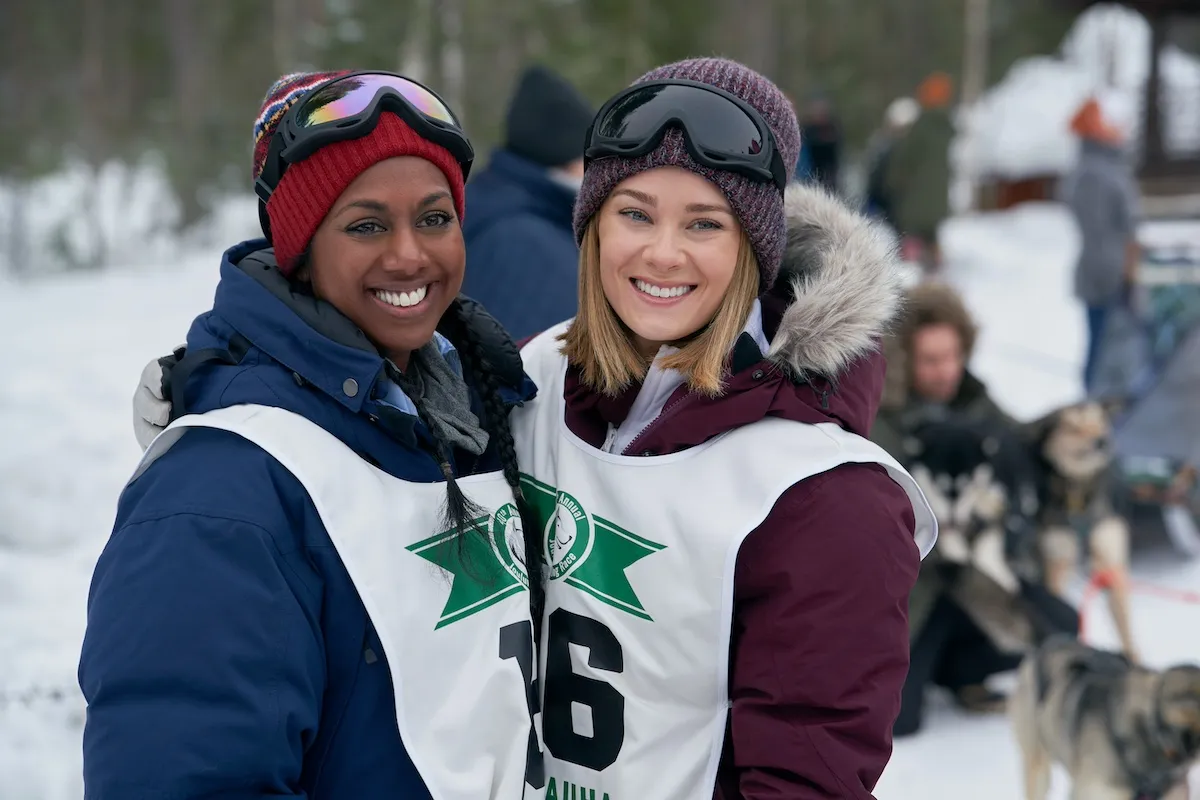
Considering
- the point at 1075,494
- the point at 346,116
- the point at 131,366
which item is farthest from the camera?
the point at 131,366

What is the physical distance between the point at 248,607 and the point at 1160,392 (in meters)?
5.56

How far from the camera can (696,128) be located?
5.76ft

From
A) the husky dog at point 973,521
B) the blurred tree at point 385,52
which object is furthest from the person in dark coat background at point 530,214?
the blurred tree at point 385,52

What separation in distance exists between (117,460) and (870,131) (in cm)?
1933

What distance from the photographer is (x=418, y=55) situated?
33.9 ft

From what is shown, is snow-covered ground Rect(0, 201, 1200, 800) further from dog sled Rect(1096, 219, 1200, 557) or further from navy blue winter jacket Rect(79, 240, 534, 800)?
navy blue winter jacket Rect(79, 240, 534, 800)

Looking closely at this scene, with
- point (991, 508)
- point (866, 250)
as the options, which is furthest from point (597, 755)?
point (991, 508)

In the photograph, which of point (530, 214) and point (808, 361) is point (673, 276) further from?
point (530, 214)

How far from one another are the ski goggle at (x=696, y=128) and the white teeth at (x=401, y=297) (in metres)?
0.40

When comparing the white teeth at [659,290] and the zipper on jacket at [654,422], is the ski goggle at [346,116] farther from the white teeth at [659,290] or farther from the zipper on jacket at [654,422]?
the zipper on jacket at [654,422]

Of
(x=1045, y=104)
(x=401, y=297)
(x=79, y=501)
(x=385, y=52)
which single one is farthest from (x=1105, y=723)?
(x=1045, y=104)

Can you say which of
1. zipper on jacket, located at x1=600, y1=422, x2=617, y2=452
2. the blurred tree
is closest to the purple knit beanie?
zipper on jacket, located at x1=600, y1=422, x2=617, y2=452

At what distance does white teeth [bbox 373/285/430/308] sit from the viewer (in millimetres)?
1726

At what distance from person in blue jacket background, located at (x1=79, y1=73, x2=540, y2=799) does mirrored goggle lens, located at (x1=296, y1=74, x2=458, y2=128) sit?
0.02 meters
